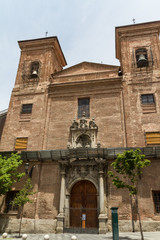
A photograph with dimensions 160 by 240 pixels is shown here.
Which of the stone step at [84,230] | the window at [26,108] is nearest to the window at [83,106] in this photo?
the window at [26,108]

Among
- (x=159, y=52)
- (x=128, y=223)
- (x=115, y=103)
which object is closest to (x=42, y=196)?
(x=128, y=223)

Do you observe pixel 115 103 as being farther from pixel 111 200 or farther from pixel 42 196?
pixel 42 196

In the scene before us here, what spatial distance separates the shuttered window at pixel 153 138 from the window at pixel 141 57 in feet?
22.3

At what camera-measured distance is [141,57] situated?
61.8 ft

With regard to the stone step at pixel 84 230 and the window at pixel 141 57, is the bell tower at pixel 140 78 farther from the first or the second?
the stone step at pixel 84 230

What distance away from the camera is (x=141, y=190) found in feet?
46.5

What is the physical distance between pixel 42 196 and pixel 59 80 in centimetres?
1062

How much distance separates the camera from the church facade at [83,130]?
14430 mm

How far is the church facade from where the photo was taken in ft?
47.3

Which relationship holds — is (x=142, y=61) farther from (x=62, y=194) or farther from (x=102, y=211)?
(x=62, y=194)

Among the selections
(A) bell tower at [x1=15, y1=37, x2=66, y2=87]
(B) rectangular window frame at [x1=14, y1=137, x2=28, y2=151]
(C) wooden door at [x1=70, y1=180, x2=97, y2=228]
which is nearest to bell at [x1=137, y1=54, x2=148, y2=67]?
(A) bell tower at [x1=15, y1=37, x2=66, y2=87]

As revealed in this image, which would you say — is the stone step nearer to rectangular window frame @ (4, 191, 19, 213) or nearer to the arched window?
rectangular window frame @ (4, 191, 19, 213)

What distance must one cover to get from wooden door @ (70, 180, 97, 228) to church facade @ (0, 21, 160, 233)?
6cm

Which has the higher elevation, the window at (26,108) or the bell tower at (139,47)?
the bell tower at (139,47)
